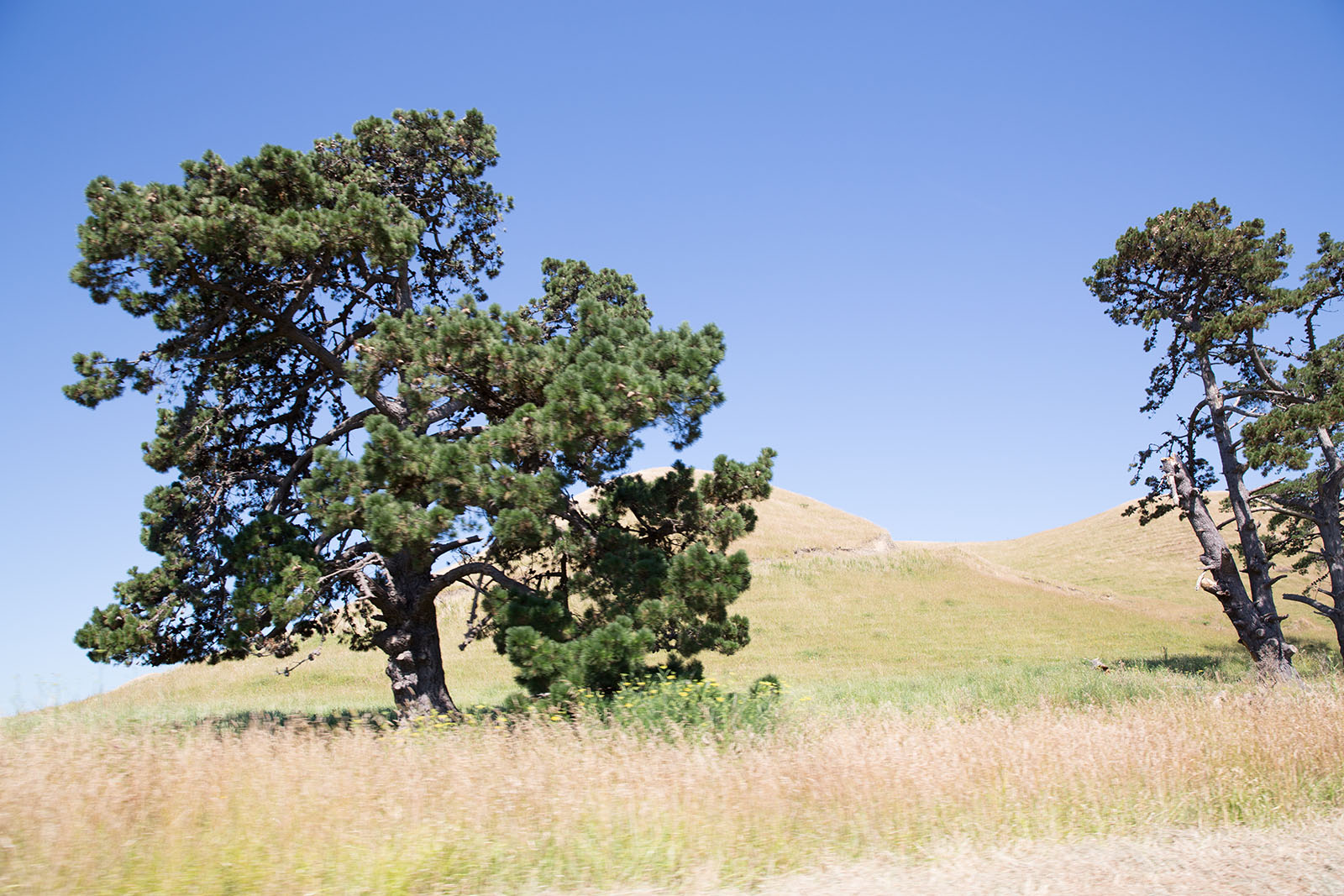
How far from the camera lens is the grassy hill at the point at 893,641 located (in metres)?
20.6

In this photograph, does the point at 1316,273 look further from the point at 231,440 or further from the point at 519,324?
the point at 231,440

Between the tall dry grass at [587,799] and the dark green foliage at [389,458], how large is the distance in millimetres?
3301

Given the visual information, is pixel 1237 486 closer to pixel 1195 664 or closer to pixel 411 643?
pixel 1195 664

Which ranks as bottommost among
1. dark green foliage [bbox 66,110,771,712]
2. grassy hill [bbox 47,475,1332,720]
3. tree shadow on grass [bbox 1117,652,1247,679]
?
tree shadow on grass [bbox 1117,652,1247,679]

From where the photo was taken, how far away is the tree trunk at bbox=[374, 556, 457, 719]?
13.4 metres

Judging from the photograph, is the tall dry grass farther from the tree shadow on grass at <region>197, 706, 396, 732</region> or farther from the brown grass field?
the tree shadow on grass at <region>197, 706, 396, 732</region>

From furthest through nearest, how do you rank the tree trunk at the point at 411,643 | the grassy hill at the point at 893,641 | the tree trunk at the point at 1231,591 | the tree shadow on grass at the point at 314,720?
the grassy hill at the point at 893,641 < the tree trunk at the point at 1231,591 < the tree trunk at the point at 411,643 < the tree shadow on grass at the point at 314,720

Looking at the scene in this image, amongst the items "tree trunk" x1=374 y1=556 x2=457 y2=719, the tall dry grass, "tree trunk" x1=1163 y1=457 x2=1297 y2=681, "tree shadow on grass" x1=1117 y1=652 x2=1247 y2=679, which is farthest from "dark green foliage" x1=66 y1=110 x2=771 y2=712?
"tree shadow on grass" x1=1117 y1=652 x2=1247 y2=679

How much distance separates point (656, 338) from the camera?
12.9 m

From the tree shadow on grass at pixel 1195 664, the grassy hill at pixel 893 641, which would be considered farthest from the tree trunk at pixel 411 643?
the tree shadow on grass at pixel 1195 664

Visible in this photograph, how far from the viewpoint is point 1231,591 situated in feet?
62.0

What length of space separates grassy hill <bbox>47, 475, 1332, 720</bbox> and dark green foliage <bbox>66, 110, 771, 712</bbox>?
133 inches

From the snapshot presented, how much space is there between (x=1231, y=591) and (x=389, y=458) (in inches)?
791

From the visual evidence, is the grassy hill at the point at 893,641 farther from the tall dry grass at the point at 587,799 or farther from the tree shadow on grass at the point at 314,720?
the tall dry grass at the point at 587,799
